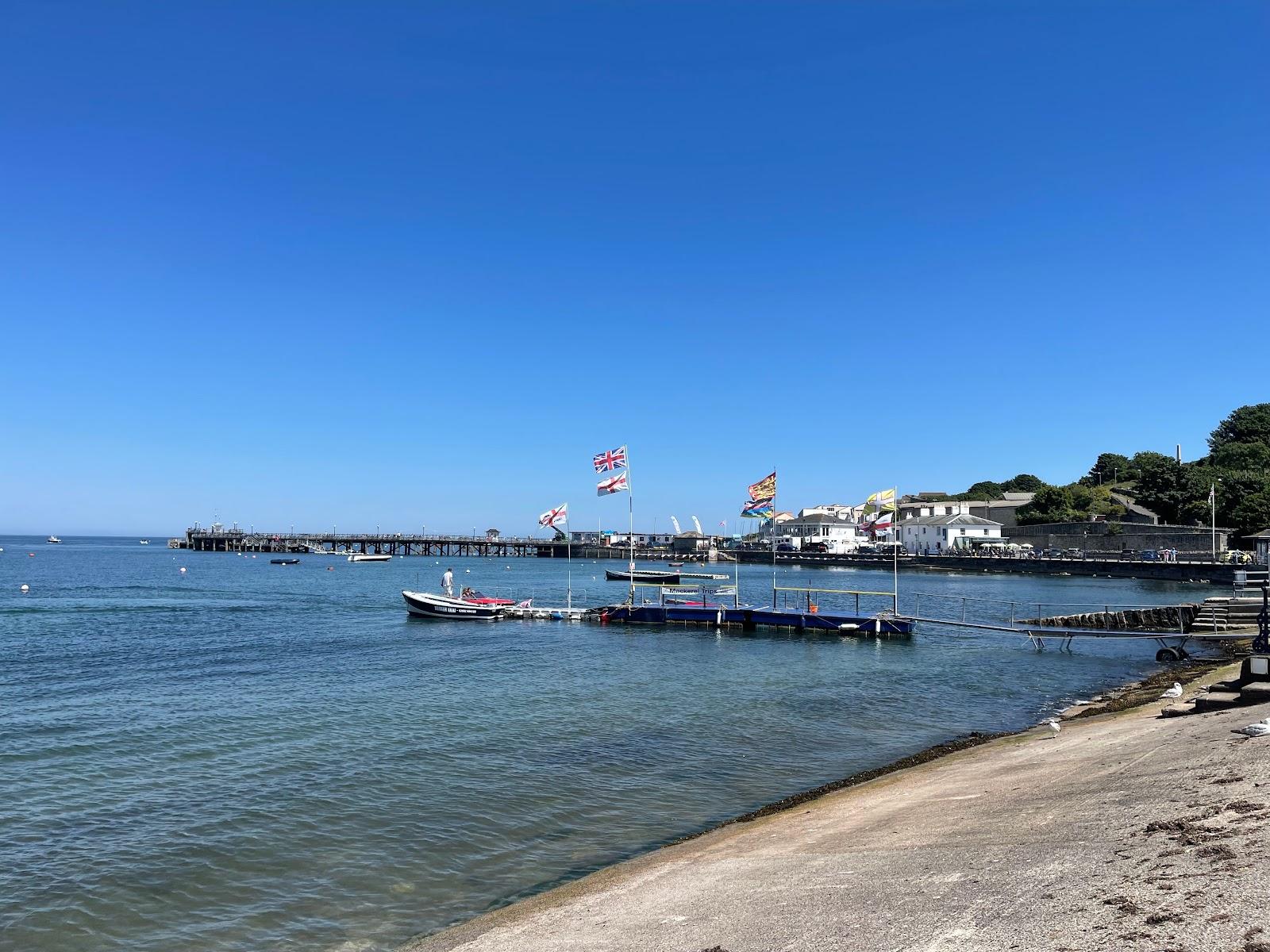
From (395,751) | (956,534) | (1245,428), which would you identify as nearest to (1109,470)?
(1245,428)

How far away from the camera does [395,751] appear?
19797mm

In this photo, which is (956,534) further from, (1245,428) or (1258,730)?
(1258,730)

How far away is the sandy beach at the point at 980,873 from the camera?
22.2ft

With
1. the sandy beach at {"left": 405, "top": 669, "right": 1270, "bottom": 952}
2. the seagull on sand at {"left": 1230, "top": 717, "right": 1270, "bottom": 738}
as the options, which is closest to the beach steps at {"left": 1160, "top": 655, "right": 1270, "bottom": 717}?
the sandy beach at {"left": 405, "top": 669, "right": 1270, "bottom": 952}

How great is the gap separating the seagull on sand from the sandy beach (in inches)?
8.6

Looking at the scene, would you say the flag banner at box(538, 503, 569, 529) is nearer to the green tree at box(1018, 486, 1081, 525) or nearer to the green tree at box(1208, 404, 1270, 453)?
the green tree at box(1018, 486, 1081, 525)

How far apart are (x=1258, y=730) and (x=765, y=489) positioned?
1375 inches

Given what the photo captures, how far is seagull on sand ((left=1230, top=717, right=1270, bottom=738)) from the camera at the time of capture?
11386mm

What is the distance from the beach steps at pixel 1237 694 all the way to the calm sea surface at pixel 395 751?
594 cm

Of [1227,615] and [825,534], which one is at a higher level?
[825,534]

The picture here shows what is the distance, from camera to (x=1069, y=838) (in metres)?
8.98

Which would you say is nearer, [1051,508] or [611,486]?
[611,486]

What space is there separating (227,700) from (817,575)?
357 ft

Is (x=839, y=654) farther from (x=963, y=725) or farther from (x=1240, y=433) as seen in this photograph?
(x=1240, y=433)
